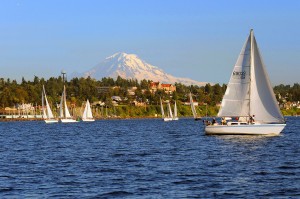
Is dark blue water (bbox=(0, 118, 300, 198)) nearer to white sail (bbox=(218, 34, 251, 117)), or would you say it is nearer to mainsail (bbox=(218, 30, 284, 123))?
mainsail (bbox=(218, 30, 284, 123))

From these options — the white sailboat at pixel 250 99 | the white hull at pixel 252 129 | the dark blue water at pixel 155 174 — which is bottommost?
the dark blue water at pixel 155 174

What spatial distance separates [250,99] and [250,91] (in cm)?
98

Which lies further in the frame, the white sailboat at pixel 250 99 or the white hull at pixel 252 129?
the white sailboat at pixel 250 99

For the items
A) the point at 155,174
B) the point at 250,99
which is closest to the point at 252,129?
the point at 250,99

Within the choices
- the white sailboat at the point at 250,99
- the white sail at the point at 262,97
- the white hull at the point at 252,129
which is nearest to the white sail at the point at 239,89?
the white sailboat at the point at 250,99

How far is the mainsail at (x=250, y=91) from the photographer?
82.8 metres

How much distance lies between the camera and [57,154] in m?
64.8

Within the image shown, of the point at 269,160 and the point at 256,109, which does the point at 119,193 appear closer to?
the point at 269,160

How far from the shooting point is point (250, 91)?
3282 inches

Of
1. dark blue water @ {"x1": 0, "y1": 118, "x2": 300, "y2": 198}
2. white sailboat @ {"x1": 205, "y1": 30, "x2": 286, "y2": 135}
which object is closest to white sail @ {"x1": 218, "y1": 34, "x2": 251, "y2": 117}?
white sailboat @ {"x1": 205, "y1": 30, "x2": 286, "y2": 135}

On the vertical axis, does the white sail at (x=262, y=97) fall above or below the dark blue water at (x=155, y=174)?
above

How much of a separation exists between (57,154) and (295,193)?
110 ft

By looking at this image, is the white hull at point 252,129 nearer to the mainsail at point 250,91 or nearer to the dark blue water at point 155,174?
the mainsail at point 250,91

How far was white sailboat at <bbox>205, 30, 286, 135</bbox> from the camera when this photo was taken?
270ft
